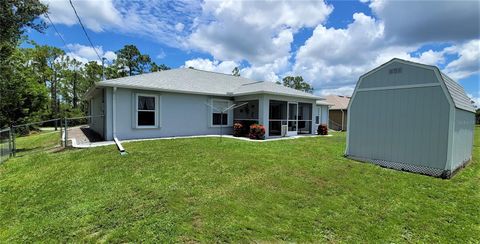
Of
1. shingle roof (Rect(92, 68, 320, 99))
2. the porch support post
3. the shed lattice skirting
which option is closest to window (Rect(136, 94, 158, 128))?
shingle roof (Rect(92, 68, 320, 99))

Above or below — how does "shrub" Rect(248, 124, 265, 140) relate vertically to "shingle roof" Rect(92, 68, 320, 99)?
below

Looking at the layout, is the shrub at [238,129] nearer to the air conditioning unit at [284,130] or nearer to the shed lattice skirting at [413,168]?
the air conditioning unit at [284,130]

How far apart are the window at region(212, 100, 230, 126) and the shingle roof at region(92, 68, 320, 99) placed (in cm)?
63

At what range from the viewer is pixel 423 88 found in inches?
276

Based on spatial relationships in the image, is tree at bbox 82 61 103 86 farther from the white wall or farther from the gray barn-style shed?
the gray barn-style shed

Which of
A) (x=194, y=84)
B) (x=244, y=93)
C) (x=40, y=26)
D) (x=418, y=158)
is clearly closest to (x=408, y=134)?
(x=418, y=158)

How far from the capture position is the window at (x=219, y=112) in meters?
13.9

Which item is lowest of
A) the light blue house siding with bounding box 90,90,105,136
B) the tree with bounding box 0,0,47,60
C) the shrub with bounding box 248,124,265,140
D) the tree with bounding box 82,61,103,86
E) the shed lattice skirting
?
the shed lattice skirting

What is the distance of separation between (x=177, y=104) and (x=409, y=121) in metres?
9.84

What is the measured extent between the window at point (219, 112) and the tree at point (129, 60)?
26801 millimetres

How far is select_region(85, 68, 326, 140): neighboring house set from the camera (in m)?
10.7

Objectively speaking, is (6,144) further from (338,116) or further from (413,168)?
(338,116)

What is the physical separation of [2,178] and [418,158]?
456 inches

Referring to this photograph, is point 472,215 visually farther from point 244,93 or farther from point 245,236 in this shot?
point 244,93
